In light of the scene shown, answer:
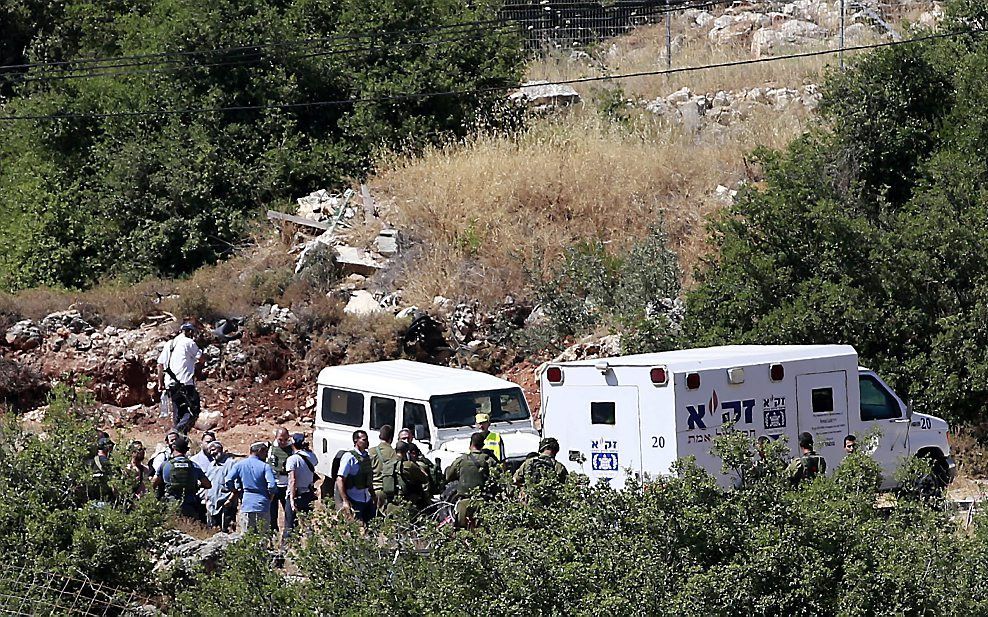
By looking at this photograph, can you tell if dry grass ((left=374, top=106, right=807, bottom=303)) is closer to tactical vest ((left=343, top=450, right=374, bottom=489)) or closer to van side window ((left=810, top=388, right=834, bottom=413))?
van side window ((left=810, top=388, right=834, bottom=413))

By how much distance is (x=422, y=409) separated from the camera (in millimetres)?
15766

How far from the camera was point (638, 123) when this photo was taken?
30.3m

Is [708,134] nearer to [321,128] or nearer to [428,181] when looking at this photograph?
[428,181]

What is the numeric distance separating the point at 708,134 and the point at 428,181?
6852 mm

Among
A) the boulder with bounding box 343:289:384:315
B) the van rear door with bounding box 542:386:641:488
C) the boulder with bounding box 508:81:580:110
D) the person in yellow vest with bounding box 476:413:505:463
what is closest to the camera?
the van rear door with bounding box 542:386:641:488

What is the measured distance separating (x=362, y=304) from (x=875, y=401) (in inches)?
485

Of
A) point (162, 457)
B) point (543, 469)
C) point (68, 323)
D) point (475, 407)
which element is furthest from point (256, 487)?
point (68, 323)

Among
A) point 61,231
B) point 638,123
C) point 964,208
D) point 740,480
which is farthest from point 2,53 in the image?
point 740,480

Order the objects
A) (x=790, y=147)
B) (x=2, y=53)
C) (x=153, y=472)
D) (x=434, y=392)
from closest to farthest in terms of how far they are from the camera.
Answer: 1. (x=153, y=472)
2. (x=434, y=392)
3. (x=790, y=147)
4. (x=2, y=53)

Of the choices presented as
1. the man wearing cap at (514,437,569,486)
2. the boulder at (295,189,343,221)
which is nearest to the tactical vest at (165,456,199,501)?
the man wearing cap at (514,437,569,486)

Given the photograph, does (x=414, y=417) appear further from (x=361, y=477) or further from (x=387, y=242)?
(x=387, y=242)

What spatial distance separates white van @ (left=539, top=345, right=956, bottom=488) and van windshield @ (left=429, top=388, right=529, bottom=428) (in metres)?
1.46

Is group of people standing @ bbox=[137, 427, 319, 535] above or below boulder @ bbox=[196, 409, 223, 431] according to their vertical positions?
above

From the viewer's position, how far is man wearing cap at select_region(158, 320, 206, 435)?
65.0 feet
